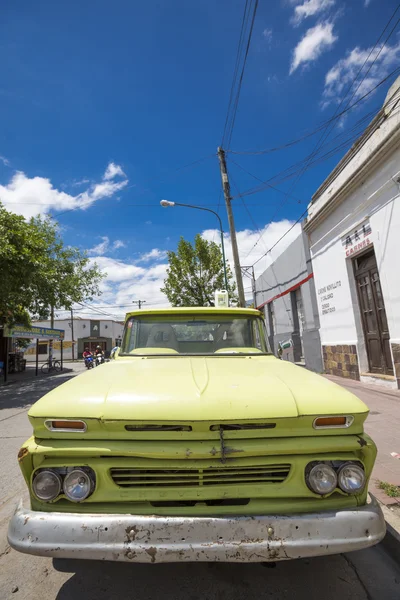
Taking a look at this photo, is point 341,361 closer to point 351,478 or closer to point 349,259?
point 349,259

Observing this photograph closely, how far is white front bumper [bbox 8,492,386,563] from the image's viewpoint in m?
1.45

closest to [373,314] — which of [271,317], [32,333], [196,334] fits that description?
[196,334]

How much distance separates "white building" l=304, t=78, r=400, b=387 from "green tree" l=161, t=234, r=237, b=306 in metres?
11.6

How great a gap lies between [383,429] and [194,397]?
3.94 meters

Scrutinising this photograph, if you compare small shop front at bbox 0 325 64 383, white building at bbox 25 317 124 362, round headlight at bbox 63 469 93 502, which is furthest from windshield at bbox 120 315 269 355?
white building at bbox 25 317 124 362

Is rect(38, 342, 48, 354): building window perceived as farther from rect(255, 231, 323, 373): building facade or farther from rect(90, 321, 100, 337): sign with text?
rect(255, 231, 323, 373): building facade

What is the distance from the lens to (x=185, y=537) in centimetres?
146

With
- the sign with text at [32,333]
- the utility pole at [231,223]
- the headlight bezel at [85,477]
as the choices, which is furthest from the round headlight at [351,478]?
the sign with text at [32,333]

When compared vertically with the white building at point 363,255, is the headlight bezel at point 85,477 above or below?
below

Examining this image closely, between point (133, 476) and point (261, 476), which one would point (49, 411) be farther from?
point (261, 476)

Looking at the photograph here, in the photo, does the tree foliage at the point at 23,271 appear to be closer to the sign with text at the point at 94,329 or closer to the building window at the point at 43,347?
the building window at the point at 43,347

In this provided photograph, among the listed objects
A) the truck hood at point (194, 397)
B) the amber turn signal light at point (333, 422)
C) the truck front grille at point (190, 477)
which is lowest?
the truck front grille at point (190, 477)

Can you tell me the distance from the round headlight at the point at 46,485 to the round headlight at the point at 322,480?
4.04ft

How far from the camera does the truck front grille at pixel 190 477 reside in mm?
1644
